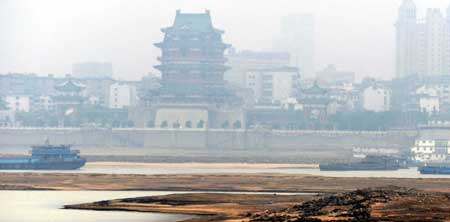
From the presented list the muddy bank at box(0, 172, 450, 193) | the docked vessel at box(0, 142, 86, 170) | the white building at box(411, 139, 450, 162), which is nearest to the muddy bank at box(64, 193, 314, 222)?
the muddy bank at box(0, 172, 450, 193)

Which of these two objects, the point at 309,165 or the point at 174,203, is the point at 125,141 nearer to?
the point at 309,165

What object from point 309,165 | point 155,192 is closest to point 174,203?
point 155,192

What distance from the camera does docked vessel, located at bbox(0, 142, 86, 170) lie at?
13012cm

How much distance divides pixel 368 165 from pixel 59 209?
230ft

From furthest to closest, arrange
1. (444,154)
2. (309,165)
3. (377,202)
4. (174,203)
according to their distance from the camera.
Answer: (444,154) → (309,165) → (174,203) → (377,202)

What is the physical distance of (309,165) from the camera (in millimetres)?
153625

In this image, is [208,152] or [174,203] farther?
[208,152]

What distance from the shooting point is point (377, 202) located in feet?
→ 208

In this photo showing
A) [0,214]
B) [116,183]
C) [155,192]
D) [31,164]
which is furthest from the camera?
[31,164]

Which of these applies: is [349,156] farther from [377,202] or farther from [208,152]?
[377,202]

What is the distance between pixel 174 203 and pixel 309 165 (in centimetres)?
7780

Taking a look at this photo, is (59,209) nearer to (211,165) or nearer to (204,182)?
(204,182)

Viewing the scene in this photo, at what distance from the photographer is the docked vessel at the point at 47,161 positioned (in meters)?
130

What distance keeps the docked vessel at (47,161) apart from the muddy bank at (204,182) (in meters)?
17.0
